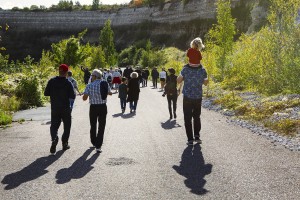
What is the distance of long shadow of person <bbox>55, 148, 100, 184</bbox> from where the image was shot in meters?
6.84

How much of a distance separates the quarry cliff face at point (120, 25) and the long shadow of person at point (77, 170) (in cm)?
7468

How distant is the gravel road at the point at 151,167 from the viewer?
19.7 ft

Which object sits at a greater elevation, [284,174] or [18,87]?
[18,87]

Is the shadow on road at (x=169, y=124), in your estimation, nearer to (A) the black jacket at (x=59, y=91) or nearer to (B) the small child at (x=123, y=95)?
(B) the small child at (x=123, y=95)

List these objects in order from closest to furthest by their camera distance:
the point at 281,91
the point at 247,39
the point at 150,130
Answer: the point at 150,130 → the point at 281,91 → the point at 247,39

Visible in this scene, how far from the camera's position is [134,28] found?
341 feet

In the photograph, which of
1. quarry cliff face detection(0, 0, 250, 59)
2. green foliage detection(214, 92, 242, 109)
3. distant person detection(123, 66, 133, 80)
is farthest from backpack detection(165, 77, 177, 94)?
quarry cliff face detection(0, 0, 250, 59)

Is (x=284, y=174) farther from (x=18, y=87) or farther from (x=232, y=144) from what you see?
(x=18, y=87)

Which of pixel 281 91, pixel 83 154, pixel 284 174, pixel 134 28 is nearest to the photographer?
pixel 284 174

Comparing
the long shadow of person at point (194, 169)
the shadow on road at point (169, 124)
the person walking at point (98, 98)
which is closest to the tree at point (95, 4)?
the shadow on road at point (169, 124)

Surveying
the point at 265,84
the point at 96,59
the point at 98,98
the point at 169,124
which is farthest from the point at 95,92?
the point at 96,59

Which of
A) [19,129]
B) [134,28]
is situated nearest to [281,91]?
[19,129]

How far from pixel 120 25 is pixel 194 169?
103 meters

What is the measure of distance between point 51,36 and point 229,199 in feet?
378
